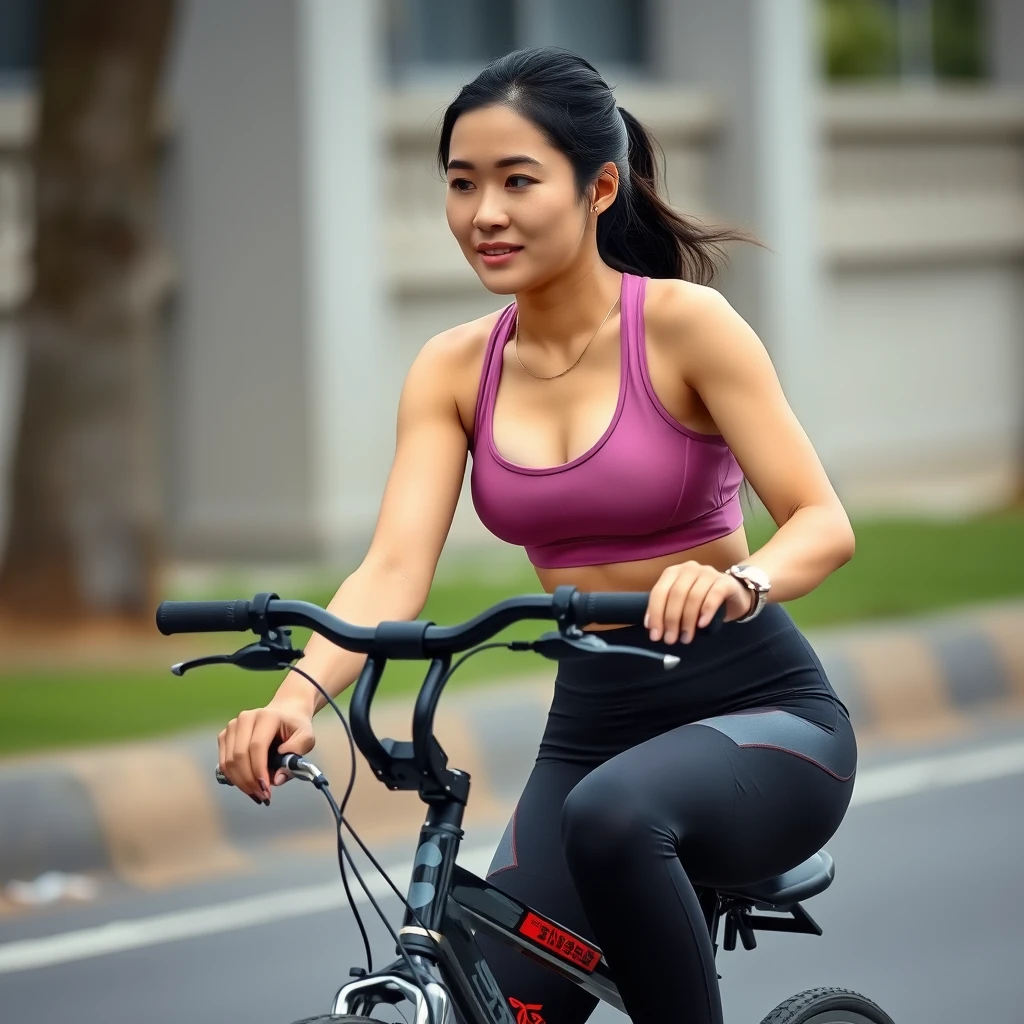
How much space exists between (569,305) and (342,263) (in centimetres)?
885

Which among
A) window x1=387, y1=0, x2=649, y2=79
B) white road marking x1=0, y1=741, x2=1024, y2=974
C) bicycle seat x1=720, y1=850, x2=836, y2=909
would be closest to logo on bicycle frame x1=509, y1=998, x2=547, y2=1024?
bicycle seat x1=720, y1=850, x2=836, y2=909

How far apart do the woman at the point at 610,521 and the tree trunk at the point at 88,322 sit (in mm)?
5746

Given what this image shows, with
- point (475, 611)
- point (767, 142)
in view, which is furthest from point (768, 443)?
point (767, 142)

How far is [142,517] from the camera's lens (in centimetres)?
866

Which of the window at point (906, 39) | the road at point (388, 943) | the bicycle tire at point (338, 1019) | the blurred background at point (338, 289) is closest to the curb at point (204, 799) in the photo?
the road at point (388, 943)

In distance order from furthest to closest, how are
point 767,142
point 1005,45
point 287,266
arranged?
point 1005,45 < point 767,142 < point 287,266

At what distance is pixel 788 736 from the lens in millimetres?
2703

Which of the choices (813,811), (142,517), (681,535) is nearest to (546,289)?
(681,535)

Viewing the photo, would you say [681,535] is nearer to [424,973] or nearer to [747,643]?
[747,643]

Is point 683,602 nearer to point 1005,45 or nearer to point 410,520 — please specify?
point 410,520

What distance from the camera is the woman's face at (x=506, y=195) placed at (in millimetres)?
2689

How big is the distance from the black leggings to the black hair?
1.97ft

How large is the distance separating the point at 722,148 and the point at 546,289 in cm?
1140

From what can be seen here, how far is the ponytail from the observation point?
10.1ft
